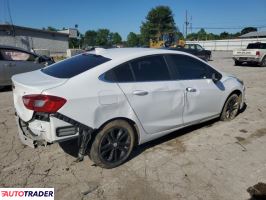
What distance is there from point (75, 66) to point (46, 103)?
3.05 ft

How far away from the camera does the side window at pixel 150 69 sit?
4.19 meters

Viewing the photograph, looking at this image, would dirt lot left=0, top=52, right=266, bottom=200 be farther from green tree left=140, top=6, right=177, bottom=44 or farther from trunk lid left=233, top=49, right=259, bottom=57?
green tree left=140, top=6, right=177, bottom=44

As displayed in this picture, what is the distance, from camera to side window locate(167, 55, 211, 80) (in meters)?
4.70

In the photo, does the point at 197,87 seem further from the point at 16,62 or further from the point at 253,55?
the point at 253,55

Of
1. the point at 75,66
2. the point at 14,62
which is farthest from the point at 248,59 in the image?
the point at 75,66

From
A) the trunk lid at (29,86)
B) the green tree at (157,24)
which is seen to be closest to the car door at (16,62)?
the trunk lid at (29,86)

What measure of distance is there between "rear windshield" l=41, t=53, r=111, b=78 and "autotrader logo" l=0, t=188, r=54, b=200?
4.81 ft

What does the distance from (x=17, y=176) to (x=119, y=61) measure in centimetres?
206

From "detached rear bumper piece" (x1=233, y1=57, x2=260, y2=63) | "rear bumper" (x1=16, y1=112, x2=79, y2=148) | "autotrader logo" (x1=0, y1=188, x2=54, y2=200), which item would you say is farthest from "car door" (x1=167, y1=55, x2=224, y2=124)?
"detached rear bumper piece" (x1=233, y1=57, x2=260, y2=63)

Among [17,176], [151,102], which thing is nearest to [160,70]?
[151,102]

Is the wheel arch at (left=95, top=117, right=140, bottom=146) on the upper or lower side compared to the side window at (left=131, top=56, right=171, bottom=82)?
lower

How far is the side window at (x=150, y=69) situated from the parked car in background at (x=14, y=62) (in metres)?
6.36

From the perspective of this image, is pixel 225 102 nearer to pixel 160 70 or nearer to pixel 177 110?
pixel 177 110

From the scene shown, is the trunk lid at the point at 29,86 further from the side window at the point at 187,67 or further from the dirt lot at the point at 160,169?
the side window at the point at 187,67
